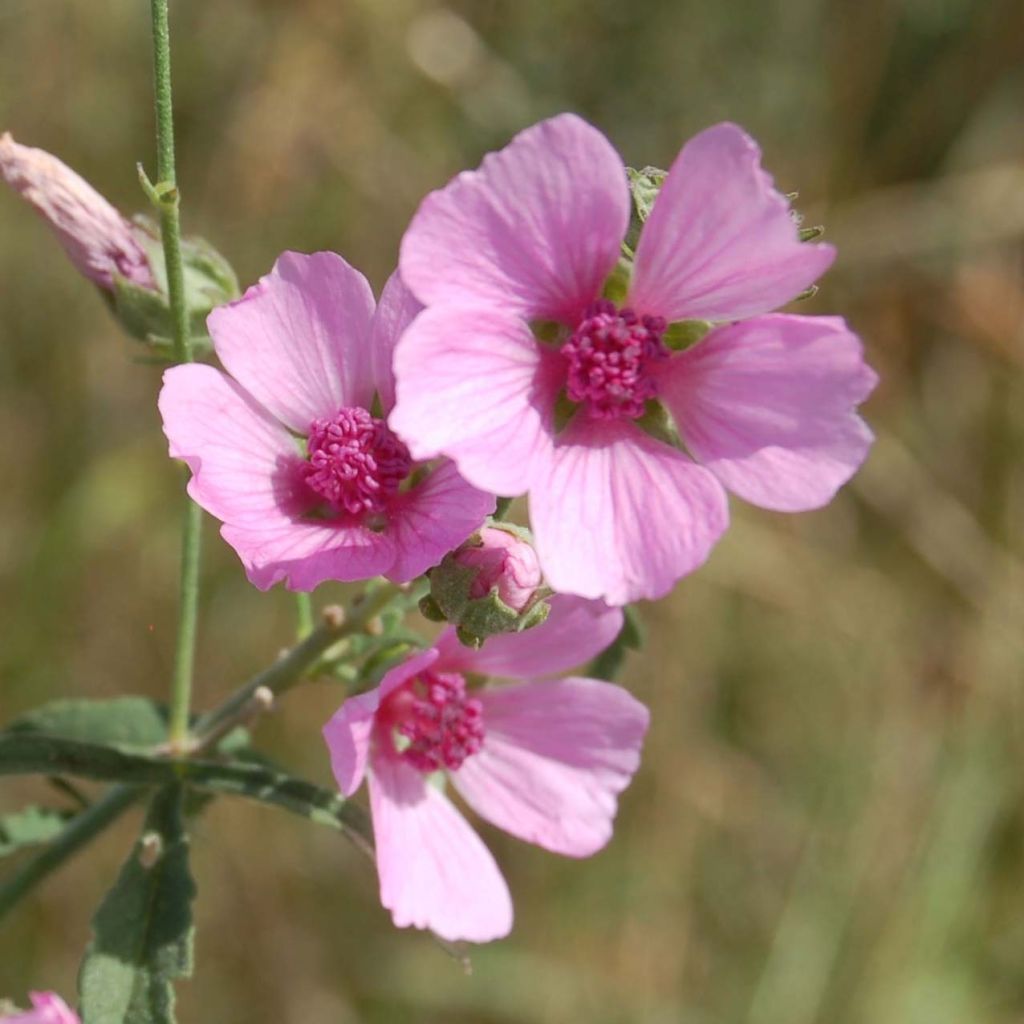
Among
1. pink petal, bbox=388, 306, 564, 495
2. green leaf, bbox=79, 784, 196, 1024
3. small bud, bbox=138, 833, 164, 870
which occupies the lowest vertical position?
green leaf, bbox=79, 784, 196, 1024

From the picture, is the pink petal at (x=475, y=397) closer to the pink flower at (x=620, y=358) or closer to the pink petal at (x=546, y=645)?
the pink flower at (x=620, y=358)

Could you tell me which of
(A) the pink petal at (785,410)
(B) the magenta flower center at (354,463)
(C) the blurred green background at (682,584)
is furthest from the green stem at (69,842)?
(C) the blurred green background at (682,584)

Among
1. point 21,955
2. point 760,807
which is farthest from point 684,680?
point 21,955

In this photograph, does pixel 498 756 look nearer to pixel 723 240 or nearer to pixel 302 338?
pixel 302 338

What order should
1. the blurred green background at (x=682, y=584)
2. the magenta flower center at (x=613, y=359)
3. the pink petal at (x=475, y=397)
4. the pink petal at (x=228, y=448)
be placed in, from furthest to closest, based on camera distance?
the blurred green background at (x=682, y=584) → the magenta flower center at (x=613, y=359) → the pink petal at (x=228, y=448) → the pink petal at (x=475, y=397)

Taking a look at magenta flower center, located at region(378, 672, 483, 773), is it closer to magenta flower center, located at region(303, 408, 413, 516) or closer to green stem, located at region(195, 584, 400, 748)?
green stem, located at region(195, 584, 400, 748)

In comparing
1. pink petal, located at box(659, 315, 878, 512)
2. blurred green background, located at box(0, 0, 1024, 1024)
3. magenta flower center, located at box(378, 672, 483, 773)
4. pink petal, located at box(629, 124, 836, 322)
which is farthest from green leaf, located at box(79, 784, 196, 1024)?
blurred green background, located at box(0, 0, 1024, 1024)
